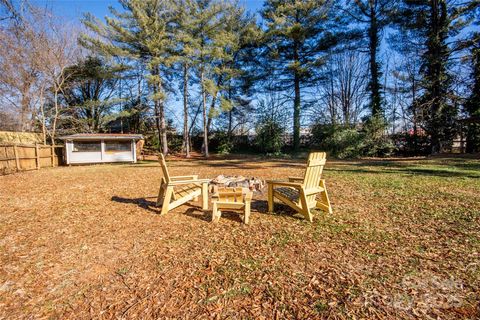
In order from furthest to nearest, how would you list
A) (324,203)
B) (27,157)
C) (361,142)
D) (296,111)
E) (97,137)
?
(296,111) < (97,137) < (361,142) < (27,157) < (324,203)

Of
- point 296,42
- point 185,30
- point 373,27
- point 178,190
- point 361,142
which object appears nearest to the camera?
point 178,190

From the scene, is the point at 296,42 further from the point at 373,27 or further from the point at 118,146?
the point at 118,146

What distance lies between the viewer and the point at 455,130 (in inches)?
556

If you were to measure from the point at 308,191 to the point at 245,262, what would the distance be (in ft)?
5.54

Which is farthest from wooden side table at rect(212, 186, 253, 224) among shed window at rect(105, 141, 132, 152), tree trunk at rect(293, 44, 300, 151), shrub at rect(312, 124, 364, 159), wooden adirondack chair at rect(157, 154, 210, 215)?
tree trunk at rect(293, 44, 300, 151)

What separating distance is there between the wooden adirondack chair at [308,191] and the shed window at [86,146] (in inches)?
569

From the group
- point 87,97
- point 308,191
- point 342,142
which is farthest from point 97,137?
point 342,142

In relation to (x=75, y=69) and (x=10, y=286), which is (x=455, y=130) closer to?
(x=10, y=286)

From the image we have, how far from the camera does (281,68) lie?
60.8 feet

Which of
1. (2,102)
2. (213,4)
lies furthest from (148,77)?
(2,102)

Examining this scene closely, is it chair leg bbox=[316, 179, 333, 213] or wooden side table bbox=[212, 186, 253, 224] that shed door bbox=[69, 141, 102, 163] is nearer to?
wooden side table bbox=[212, 186, 253, 224]

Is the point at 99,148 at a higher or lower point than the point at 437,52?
lower

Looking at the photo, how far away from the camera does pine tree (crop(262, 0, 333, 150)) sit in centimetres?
1627

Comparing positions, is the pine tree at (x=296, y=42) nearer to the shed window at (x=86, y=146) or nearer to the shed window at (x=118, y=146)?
the shed window at (x=118, y=146)
